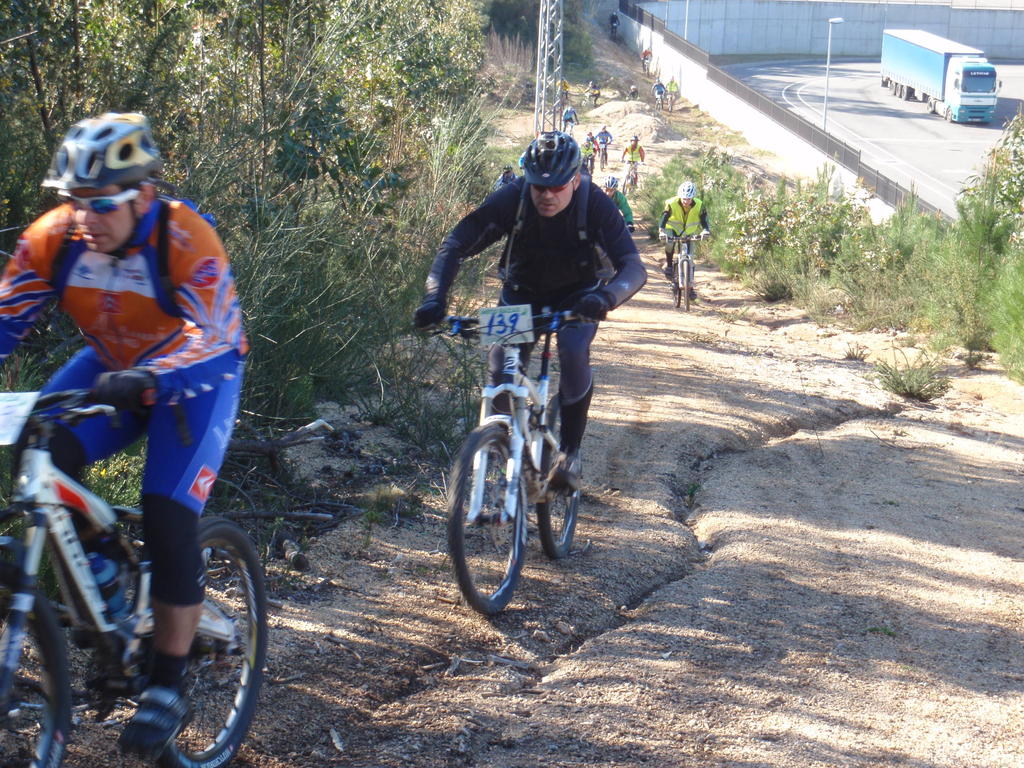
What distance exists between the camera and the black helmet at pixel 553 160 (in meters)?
4.75

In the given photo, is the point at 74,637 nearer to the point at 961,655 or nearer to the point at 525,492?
the point at 525,492

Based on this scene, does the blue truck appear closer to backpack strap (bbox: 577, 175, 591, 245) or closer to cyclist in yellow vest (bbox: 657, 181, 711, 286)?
cyclist in yellow vest (bbox: 657, 181, 711, 286)

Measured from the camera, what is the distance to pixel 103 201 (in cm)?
283

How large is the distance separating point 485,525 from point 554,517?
1310mm

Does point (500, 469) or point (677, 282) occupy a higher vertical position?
point (677, 282)

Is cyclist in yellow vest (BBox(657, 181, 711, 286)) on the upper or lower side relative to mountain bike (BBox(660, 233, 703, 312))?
upper

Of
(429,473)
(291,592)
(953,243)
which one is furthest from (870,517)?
(953,243)

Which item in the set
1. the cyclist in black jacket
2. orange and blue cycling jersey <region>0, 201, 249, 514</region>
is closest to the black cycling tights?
orange and blue cycling jersey <region>0, 201, 249, 514</region>

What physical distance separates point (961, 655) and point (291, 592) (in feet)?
9.42

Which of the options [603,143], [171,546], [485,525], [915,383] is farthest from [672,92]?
[171,546]

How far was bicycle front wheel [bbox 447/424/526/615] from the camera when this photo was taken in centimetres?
430

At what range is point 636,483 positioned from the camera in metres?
6.71

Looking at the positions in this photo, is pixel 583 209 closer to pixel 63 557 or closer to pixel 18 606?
pixel 63 557

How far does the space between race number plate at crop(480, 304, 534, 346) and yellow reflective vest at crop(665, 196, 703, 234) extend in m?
11.9
